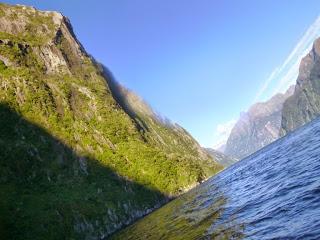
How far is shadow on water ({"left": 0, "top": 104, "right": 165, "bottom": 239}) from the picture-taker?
12394cm

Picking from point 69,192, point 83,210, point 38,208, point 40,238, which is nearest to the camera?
point 40,238

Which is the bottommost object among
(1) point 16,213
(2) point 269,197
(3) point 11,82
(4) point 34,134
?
(2) point 269,197

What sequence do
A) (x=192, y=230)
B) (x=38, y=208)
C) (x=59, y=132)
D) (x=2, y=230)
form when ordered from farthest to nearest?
(x=59, y=132) < (x=38, y=208) < (x=2, y=230) < (x=192, y=230)

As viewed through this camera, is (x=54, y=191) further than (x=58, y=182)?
No

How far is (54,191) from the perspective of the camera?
152625mm

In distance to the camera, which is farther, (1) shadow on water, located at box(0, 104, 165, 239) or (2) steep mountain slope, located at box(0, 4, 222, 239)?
(2) steep mountain slope, located at box(0, 4, 222, 239)

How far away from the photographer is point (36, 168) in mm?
162750

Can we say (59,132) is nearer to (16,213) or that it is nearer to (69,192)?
(69,192)

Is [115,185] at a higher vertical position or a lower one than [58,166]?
lower

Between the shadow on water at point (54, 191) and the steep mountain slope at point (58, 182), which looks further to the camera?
the steep mountain slope at point (58, 182)

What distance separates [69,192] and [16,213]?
110ft

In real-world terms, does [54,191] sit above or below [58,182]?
below

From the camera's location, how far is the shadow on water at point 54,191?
123938 millimetres

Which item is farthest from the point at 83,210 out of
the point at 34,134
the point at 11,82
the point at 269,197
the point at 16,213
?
the point at 269,197
